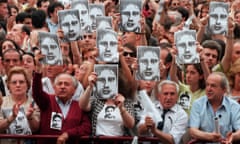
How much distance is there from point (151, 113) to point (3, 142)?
1691 mm

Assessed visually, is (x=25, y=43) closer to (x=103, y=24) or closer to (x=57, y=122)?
(x=103, y=24)

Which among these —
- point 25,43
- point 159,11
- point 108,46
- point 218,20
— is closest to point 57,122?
point 108,46

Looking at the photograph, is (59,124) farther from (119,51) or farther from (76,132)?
(119,51)

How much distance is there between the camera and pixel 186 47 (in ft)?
43.0

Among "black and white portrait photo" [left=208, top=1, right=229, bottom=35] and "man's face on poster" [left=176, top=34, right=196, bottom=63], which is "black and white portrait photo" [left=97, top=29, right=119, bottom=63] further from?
"black and white portrait photo" [left=208, top=1, right=229, bottom=35]

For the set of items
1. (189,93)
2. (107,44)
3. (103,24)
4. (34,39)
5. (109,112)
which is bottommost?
(109,112)

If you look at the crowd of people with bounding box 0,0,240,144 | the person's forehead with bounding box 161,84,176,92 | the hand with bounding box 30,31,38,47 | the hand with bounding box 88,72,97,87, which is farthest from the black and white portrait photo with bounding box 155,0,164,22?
the hand with bounding box 88,72,97,87

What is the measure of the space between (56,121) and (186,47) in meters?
1.87

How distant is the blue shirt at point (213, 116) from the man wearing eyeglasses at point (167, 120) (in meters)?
0.18

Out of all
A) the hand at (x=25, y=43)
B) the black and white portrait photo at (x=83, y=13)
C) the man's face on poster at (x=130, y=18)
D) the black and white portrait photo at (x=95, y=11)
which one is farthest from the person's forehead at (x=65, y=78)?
the hand at (x=25, y=43)

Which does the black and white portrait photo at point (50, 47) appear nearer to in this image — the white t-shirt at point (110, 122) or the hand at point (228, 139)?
the white t-shirt at point (110, 122)

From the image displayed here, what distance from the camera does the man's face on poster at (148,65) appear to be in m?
12.6

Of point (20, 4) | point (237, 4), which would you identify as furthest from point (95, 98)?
point (20, 4)

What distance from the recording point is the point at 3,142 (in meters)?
12.2
